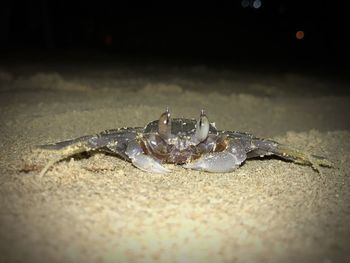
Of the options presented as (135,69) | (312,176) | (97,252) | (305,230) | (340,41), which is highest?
(340,41)

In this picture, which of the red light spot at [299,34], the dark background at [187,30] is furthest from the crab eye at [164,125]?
the red light spot at [299,34]

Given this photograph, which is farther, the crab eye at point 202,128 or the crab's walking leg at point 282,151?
the crab's walking leg at point 282,151

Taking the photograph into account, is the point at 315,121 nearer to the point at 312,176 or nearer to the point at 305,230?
the point at 312,176

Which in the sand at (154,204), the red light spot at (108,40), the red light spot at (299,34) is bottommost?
the sand at (154,204)

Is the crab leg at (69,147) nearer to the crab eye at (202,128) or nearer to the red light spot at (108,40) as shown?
the crab eye at (202,128)

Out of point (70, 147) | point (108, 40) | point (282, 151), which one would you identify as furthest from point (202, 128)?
point (108, 40)

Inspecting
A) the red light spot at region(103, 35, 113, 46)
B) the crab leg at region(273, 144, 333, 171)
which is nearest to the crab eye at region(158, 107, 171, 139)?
the crab leg at region(273, 144, 333, 171)

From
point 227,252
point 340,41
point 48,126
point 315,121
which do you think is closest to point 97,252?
point 227,252
